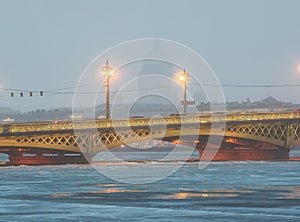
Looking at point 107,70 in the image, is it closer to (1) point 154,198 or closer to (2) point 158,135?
(2) point 158,135

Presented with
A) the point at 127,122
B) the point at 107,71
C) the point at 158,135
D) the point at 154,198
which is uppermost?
the point at 107,71

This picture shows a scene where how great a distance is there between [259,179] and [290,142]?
51.6 meters

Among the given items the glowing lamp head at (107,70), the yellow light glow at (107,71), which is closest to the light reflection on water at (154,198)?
the glowing lamp head at (107,70)

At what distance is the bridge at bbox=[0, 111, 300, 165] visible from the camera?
10288cm

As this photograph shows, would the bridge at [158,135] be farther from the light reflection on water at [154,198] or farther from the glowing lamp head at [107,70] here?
the light reflection on water at [154,198]

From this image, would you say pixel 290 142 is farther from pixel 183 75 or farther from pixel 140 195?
pixel 140 195

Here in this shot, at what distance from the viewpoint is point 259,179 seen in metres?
77.9

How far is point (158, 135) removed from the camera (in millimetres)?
111750

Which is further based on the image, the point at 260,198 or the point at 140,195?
the point at 140,195

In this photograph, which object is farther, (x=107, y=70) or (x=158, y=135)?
(x=158, y=135)

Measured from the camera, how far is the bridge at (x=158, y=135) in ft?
338

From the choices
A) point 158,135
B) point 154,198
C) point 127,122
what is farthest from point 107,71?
point 154,198

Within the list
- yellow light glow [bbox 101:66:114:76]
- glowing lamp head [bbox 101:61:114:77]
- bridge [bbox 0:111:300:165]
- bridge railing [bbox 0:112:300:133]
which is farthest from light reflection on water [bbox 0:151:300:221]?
yellow light glow [bbox 101:66:114:76]

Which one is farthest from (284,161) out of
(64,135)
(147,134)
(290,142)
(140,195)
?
(140,195)
